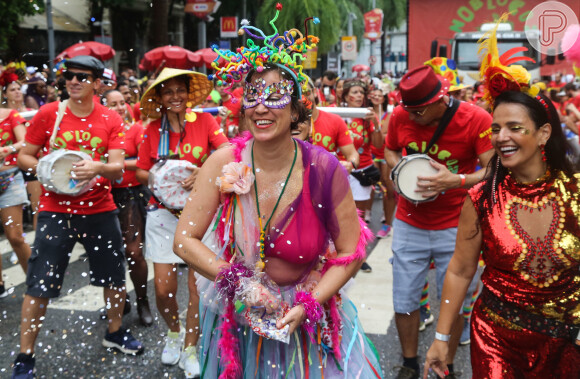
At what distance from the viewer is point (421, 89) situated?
409 centimetres

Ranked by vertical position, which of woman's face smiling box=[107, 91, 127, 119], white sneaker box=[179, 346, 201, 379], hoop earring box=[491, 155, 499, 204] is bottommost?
white sneaker box=[179, 346, 201, 379]

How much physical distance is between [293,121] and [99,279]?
2535mm

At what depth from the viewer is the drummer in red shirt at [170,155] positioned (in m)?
4.59

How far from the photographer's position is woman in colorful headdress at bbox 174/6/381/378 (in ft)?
9.09

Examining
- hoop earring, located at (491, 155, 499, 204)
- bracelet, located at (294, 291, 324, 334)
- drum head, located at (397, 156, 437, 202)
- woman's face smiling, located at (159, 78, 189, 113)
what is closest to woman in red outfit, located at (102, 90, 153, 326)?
woman's face smiling, located at (159, 78, 189, 113)

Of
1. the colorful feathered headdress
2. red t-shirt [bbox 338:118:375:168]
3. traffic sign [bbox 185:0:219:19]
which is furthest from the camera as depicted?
traffic sign [bbox 185:0:219:19]

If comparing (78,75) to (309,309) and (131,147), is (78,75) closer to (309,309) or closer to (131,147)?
(131,147)

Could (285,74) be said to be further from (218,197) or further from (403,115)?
(403,115)

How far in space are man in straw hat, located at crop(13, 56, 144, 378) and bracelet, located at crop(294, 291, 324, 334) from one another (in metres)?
2.21

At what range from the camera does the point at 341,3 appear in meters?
37.2

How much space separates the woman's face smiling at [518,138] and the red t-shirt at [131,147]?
→ 3.44 metres

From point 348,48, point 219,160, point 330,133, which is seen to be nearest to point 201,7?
point 348,48

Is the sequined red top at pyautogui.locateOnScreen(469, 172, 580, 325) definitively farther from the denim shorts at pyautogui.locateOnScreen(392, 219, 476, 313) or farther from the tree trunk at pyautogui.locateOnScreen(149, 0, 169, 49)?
the tree trunk at pyautogui.locateOnScreen(149, 0, 169, 49)

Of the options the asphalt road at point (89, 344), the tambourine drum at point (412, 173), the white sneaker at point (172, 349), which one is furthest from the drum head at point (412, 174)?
the white sneaker at point (172, 349)
